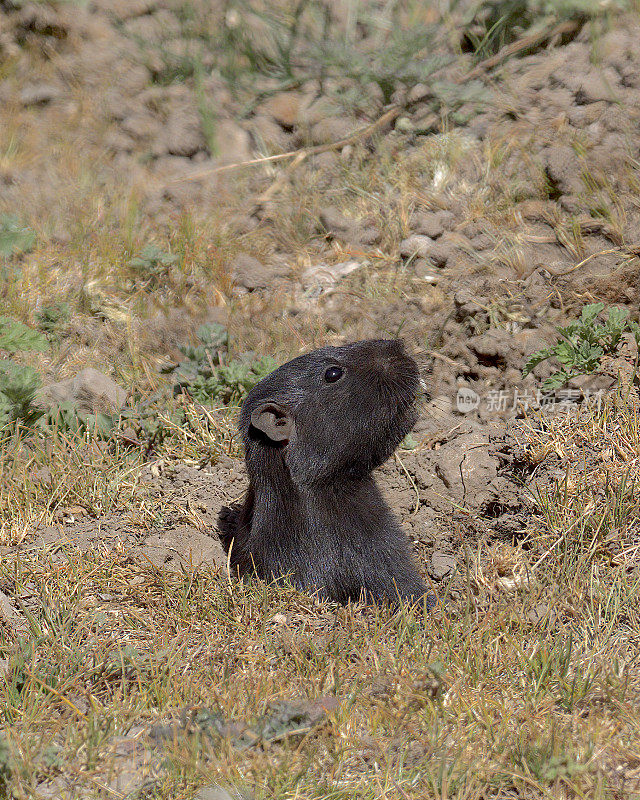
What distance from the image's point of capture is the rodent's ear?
142 inches

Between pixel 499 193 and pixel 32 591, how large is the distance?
3631 millimetres

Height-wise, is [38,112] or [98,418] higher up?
[38,112]

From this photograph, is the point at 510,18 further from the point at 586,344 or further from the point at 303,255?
the point at 586,344

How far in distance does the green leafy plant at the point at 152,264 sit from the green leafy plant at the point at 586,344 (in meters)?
2.42

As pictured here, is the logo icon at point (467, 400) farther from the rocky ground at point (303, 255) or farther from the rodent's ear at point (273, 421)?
the rodent's ear at point (273, 421)

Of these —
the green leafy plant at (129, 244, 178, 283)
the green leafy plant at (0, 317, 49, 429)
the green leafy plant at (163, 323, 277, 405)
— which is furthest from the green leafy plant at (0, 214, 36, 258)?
the green leafy plant at (163, 323, 277, 405)

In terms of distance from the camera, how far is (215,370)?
16.0ft

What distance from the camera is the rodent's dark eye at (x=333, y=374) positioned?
3703 millimetres

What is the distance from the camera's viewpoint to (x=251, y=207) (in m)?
6.12

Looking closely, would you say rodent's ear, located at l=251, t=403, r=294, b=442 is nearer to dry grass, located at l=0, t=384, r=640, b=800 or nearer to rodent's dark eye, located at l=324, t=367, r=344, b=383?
rodent's dark eye, located at l=324, t=367, r=344, b=383

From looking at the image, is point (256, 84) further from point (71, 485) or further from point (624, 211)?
point (71, 485)

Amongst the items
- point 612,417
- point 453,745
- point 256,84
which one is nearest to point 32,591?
point 453,745

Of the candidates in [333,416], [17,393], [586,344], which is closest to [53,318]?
[17,393]

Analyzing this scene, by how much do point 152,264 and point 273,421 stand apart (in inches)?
95.1
